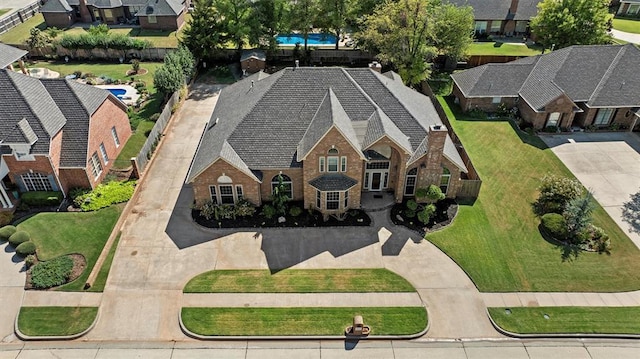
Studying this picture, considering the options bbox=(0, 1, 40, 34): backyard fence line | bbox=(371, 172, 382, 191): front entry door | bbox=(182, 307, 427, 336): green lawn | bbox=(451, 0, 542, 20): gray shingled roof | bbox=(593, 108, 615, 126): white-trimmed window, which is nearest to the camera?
bbox=(182, 307, 427, 336): green lawn

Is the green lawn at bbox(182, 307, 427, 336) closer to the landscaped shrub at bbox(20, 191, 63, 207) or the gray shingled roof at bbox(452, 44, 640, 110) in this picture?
the landscaped shrub at bbox(20, 191, 63, 207)

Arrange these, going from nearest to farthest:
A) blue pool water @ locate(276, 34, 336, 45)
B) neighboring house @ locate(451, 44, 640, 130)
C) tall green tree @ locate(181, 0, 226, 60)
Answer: neighboring house @ locate(451, 44, 640, 130) < tall green tree @ locate(181, 0, 226, 60) < blue pool water @ locate(276, 34, 336, 45)

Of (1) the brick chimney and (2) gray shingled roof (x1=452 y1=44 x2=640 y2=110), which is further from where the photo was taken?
(1) the brick chimney

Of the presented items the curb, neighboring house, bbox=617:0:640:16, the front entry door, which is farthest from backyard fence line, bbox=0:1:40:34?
neighboring house, bbox=617:0:640:16

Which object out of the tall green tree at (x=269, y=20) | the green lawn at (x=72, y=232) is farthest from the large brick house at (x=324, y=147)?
the tall green tree at (x=269, y=20)

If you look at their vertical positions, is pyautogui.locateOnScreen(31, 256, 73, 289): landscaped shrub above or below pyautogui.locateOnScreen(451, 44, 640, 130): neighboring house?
below

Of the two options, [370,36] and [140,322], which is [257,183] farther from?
[370,36]

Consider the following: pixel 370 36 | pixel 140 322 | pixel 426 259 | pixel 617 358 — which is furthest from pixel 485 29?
pixel 140 322

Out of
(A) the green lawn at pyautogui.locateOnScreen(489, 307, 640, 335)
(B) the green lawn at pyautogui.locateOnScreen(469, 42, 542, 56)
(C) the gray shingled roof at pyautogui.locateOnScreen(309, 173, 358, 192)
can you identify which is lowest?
(A) the green lawn at pyautogui.locateOnScreen(489, 307, 640, 335)
